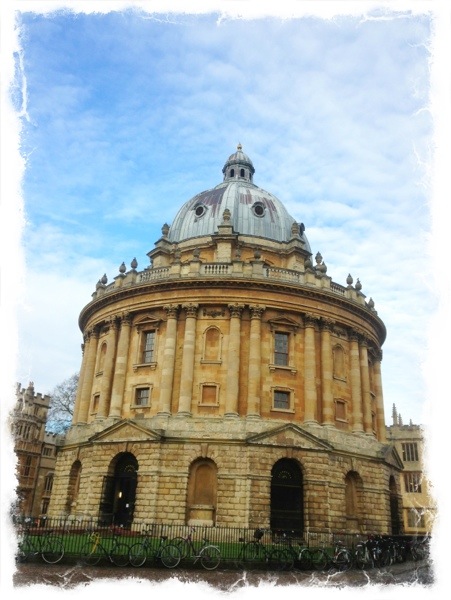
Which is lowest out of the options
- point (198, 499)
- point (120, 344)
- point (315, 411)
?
point (198, 499)

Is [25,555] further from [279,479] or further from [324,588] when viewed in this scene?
[279,479]

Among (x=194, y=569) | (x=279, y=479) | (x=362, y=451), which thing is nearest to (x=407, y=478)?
(x=362, y=451)

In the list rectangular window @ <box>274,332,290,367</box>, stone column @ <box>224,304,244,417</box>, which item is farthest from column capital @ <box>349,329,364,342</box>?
stone column @ <box>224,304,244,417</box>

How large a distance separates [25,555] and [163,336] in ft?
59.4

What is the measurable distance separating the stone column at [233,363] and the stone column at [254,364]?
719mm

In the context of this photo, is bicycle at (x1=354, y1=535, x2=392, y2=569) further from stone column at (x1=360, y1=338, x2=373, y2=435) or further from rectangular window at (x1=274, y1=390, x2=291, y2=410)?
stone column at (x1=360, y1=338, x2=373, y2=435)

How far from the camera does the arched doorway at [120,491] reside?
3034 cm

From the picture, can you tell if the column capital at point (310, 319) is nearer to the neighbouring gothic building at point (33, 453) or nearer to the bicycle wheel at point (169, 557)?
the bicycle wheel at point (169, 557)

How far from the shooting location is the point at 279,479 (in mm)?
29688

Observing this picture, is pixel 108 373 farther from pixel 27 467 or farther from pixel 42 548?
pixel 27 467

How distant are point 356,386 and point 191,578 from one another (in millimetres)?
22159

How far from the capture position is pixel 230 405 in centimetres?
3061

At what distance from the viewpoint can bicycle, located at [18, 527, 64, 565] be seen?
16.8 meters

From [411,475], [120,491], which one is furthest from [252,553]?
[411,475]
